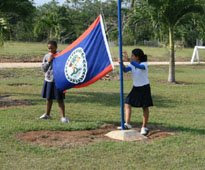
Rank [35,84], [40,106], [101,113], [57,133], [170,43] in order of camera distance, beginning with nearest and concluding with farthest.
→ [57,133] < [101,113] < [40,106] < [35,84] < [170,43]

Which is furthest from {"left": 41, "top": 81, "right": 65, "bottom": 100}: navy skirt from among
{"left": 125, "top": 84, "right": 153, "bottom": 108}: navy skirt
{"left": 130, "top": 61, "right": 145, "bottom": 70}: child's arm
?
{"left": 130, "top": 61, "right": 145, "bottom": 70}: child's arm

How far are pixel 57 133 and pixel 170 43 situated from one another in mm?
12308

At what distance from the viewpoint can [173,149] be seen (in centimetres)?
682

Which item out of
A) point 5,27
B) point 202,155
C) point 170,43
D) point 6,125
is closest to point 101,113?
point 6,125

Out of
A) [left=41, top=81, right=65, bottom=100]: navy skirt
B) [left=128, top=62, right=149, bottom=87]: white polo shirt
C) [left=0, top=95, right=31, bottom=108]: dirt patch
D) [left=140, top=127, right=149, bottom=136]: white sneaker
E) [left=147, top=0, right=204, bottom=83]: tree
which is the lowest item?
[left=0, top=95, right=31, bottom=108]: dirt patch

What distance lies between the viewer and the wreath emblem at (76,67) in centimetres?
765

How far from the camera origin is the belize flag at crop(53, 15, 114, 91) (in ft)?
24.6

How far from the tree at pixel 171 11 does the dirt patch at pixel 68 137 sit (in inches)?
426

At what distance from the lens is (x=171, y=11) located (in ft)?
61.3

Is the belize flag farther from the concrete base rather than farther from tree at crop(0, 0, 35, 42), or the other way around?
tree at crop(0, 0, 35, 42)

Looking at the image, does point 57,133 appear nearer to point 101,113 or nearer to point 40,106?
point 101,113

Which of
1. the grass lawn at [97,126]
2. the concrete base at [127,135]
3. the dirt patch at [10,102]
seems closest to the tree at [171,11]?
the grass lawn at [97,126]

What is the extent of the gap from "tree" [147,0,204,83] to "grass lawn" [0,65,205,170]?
4417 mm

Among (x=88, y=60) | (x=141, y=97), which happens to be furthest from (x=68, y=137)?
(x=141, y=97)
